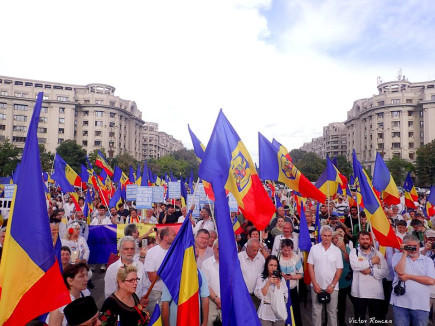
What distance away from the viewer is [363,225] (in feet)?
26.8

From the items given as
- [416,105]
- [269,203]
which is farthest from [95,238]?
[416,105]

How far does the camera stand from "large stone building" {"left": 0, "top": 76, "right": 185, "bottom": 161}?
7275 cm

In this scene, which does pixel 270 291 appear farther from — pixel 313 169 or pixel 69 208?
pixel 313 169

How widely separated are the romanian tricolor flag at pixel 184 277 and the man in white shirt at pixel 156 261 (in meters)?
1.00

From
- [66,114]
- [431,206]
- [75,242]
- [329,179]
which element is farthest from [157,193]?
[66,114]

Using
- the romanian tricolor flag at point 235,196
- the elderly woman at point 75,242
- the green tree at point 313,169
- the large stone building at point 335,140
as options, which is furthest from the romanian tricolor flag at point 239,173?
the large stone building at point 335,140

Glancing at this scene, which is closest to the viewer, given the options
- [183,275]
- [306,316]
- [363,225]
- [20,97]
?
[183,275]

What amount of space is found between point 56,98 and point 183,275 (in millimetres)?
83662

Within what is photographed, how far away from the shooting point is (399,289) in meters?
4.48

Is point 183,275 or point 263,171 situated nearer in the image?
point 183,275

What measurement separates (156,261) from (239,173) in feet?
5.63

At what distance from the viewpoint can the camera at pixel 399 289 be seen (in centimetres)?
445

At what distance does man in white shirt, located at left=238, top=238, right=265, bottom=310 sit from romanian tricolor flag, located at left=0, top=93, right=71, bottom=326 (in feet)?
8.93

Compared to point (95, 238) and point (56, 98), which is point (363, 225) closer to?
point (95, 238)
